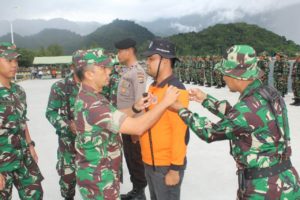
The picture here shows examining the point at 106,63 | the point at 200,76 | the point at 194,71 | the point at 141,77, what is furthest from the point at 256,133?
the point at 194,71

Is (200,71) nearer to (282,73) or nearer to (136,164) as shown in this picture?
(282,73)

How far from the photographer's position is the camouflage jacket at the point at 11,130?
278cm

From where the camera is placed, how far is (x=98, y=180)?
2234 millimetres

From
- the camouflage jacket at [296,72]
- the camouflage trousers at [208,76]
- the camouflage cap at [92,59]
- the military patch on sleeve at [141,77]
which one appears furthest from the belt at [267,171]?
the camouflage trousers at [208,76]

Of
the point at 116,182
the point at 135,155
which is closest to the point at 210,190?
the point at 135,155

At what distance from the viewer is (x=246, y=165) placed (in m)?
2.06

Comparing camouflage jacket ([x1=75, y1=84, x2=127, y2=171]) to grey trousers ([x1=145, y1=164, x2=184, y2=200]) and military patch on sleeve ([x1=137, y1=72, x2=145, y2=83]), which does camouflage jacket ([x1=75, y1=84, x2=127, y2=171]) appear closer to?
grey trousers ([x1=145, y1=164, x2=184, y2=200])

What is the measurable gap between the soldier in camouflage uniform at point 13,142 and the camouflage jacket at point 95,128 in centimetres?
85

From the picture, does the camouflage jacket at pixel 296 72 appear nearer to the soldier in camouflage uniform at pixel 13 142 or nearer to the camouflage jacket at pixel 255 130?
the camouflage jacket at pixel 255 130

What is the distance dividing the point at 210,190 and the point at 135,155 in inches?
43.8

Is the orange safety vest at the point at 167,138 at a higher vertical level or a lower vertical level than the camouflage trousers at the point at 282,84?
higher

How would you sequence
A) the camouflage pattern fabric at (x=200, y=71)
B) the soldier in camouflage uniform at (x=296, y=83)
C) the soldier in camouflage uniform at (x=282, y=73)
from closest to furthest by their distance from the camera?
the soldier in camouflage uniform at (x=296, y=83) < the soldier in camouflage uniform at (x=282, y=73) < the camouflage pattern fabric at (x=200, y=71)

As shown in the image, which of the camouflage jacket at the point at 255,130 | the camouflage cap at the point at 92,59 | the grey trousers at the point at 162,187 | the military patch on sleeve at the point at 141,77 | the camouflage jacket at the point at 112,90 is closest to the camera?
the camouflage jacket at the point at 255,130

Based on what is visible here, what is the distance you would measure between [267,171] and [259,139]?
0.21 m
